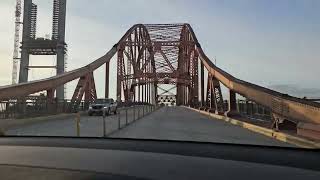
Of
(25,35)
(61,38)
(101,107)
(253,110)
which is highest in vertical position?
(25,35)

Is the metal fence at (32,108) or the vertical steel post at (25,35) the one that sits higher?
the vertical steel post at (25,35)

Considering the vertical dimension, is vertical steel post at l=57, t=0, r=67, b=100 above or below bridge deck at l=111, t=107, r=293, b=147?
above

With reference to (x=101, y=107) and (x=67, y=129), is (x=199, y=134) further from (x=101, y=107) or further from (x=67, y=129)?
(x=101, y=107)

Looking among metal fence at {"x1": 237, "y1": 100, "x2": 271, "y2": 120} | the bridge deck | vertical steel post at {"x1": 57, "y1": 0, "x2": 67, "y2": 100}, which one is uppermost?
vertical steel post at {"x1": 57, "y1": 0, "x2": 67, "y2": 100}

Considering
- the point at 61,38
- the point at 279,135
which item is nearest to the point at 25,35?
the point at 61,38

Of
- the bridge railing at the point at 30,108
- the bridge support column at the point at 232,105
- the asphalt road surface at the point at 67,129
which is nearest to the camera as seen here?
the asphalt road surface at the point at 67,129

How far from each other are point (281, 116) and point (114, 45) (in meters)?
71.5

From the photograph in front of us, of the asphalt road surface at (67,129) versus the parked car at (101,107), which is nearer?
the asphalt road surface at (67,129)

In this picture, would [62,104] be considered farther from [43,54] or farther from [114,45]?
[43,54]

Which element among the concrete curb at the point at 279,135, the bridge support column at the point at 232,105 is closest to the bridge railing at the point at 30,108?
the concrete curb at the point at 279,135

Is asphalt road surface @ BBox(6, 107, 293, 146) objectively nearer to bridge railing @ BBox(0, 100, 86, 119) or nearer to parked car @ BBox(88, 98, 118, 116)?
bridge railing @ BBox(0, 100, 86, 119)

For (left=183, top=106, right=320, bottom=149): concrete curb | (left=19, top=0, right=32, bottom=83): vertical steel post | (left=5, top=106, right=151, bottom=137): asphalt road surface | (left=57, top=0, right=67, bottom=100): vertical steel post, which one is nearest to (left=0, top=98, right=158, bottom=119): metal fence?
(left=5, top=106, right=151, bottom=137): asphalt road surface

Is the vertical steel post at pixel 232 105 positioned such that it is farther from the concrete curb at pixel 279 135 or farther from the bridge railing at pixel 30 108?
the bridge railing at pixel 30 108

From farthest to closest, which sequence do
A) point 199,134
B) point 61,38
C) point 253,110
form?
1. point 61,38
2. point 253,110
3. point 199,134
